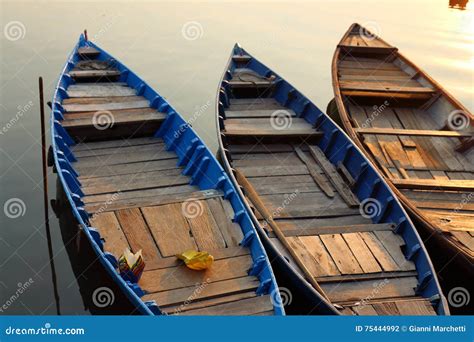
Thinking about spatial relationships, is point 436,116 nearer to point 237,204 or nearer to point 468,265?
point 468,265

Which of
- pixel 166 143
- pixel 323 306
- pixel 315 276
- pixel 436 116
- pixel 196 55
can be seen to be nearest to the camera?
pixel 323 306

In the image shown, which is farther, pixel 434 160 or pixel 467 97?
pixel 467 97

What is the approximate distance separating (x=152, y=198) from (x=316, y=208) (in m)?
4.00

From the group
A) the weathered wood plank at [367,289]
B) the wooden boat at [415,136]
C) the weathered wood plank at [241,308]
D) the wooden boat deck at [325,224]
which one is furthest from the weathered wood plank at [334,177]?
the weathered wood plank at [241,308]

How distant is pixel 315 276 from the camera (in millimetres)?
11680

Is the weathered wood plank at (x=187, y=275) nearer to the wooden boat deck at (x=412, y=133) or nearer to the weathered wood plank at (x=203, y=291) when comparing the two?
the weathered wood plank at (x=203, y=291)

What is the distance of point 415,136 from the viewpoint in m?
17.2

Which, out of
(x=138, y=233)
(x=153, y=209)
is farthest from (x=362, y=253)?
(x=138, y=233)

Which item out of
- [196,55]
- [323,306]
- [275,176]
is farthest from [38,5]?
[323,306]

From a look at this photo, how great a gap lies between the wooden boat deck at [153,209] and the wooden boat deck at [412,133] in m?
4.75

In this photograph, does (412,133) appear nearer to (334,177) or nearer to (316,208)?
(334,177)

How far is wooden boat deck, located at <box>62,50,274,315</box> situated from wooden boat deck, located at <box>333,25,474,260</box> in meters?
4.75

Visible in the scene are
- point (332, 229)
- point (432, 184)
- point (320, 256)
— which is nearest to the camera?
point (320, 256)

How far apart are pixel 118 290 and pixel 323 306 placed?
15.4 feet
